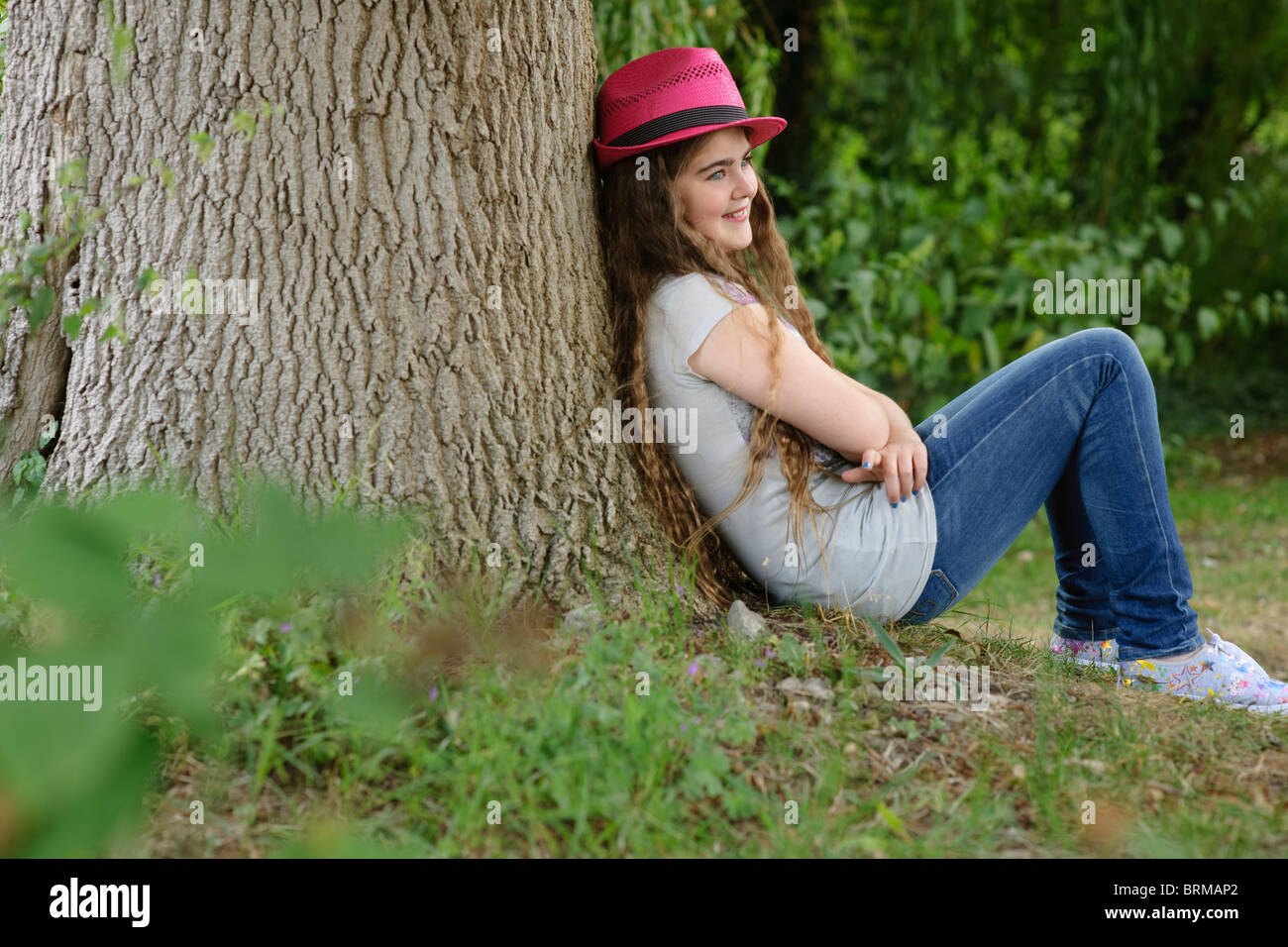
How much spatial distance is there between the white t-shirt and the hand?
0.08ft

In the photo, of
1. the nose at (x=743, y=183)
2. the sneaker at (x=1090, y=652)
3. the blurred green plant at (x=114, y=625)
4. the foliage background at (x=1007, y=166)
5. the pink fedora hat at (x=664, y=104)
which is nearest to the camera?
the blurred green plant at (x=114, y=625)

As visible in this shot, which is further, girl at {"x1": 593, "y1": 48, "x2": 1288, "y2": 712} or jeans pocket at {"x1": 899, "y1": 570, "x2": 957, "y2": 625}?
jeans pocket at {"x1": 899, "y1": 570, "x2": 957, "y2": 625}

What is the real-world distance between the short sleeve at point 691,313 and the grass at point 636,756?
54 centimetres

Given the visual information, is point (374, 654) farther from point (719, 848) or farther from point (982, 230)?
point (982, 230)

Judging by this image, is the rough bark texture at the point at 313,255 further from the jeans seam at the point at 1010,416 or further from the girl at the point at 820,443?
the jeans seam at the point at 1010,416

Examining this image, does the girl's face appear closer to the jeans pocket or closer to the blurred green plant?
the jeans pocket

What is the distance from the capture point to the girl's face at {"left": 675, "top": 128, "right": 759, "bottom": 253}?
2.42m

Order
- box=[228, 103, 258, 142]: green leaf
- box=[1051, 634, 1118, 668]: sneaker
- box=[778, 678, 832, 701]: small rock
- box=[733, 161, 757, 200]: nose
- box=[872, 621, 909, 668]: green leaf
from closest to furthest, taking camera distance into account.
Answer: box=[228, 103, 258, 142]: green leaf → box=[778, 678, 832, 701]: small rock → box=[872, 621, 909, 668]: green leaf → box=[733, 161, 757, 200]: nose → box=[1051, 634, 1118, 668]: sneaker

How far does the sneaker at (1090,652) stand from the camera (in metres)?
2.61

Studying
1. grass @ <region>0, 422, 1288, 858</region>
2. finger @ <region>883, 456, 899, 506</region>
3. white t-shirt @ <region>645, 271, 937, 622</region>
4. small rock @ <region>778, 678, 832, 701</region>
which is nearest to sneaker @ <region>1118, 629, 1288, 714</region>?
grass @ <region>0, 422, 1288, 858</region>

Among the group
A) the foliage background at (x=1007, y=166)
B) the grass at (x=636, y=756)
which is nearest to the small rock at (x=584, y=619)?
the grass at (x=636, y=756)

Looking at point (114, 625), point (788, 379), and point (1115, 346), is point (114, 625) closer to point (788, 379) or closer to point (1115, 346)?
point (788, 379)

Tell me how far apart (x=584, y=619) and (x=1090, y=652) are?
131 centimetres
